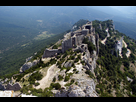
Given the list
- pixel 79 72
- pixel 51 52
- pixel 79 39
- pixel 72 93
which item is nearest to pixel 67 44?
pixel 79 39

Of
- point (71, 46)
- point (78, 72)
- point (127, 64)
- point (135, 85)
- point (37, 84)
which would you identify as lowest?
point (135, 85)

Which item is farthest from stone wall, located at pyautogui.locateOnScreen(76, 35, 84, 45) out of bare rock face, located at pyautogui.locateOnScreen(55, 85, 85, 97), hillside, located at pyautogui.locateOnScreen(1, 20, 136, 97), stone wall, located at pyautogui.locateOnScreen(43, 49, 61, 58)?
→ bare rock face, located at pyautogui.locateOnScreen(55, 85, 85, 97)

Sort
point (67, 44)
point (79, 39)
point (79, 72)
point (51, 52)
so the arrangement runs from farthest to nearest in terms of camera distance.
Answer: point (51, 52), point (79, 39), point (67, 44), point (79, 72)

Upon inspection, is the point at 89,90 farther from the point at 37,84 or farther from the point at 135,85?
the point at 135,85

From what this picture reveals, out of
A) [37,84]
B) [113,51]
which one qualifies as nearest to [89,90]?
[37,84]

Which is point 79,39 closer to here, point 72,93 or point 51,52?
point 51,52

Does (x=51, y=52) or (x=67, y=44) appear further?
(x=51, y=52)

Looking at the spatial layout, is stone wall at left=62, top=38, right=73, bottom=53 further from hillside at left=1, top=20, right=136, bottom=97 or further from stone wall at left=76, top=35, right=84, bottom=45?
stone wall at left=76, top=35, right=84, bottom=45

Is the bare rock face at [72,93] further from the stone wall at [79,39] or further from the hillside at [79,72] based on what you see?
the stone wall at [79,39]

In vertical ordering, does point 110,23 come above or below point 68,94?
above
